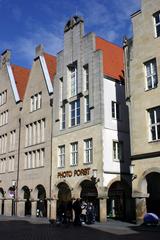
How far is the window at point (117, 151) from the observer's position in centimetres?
3032

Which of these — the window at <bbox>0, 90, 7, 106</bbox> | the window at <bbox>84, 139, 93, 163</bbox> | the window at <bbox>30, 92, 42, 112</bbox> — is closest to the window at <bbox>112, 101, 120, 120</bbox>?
the window at <bbox>84, 139, 93, 163</bbox>

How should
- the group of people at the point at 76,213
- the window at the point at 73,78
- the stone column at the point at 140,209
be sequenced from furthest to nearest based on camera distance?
the window at the point at 73,78 < the group of people at the point at 76,213 < the stone column at the point at 140,209

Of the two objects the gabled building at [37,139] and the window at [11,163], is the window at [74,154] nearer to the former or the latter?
the gabled building at [37,139]

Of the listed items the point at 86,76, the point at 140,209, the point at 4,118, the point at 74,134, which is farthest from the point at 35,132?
the point at 140,209

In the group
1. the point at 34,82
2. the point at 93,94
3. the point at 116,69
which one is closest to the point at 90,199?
the point at 93,94

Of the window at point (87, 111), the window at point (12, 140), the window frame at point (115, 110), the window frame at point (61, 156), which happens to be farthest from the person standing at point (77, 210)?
the window at point (12, 140)

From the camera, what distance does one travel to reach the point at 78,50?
33625mm

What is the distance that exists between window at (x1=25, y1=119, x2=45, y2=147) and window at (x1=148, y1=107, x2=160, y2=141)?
15216 mm

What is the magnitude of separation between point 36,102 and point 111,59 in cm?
1006

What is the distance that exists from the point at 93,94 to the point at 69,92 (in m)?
4.05

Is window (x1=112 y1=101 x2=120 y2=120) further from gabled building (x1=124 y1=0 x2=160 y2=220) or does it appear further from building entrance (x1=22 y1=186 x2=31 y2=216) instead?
building entrance (x1=22 y1=186 x2=31 y2=216)

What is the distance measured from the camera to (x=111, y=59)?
3472 centimetres

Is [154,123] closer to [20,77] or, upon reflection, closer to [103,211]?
[103,211]

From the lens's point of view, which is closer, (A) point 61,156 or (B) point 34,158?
(A) point 61,156
